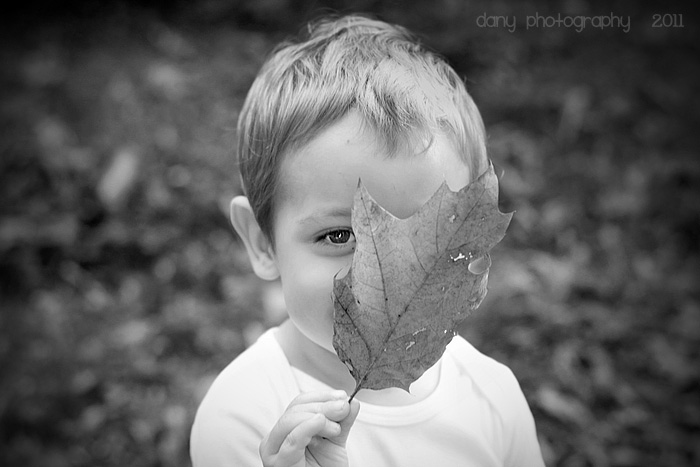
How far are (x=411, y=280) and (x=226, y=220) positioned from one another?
1792mm

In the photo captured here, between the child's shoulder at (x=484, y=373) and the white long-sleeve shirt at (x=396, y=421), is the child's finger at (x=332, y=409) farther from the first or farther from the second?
the child's shoulder at (x=484, y=373)

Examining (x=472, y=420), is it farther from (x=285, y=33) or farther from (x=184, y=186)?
(x=285, y=33)

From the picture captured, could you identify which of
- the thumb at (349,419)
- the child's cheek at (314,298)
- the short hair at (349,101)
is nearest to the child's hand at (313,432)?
the thumb at (349,419)

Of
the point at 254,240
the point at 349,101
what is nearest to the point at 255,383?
the point at 254,240

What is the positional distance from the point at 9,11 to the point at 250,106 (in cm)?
237

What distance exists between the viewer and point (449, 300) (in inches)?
31.2

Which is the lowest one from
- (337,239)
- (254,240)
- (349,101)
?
(254,240)

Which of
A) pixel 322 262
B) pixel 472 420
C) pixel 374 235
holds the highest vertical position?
pixel 374 235

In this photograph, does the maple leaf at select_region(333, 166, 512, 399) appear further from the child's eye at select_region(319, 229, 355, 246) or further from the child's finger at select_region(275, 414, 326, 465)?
the child's eye at select_region(319, 229, 355, 246)

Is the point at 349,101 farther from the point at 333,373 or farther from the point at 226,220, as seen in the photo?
the point at 226,220

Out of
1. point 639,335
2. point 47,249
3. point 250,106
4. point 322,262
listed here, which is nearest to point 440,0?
point 639,335

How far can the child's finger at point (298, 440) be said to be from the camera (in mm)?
823

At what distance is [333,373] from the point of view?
116 centimetres

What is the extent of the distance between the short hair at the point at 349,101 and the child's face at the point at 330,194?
22mm
